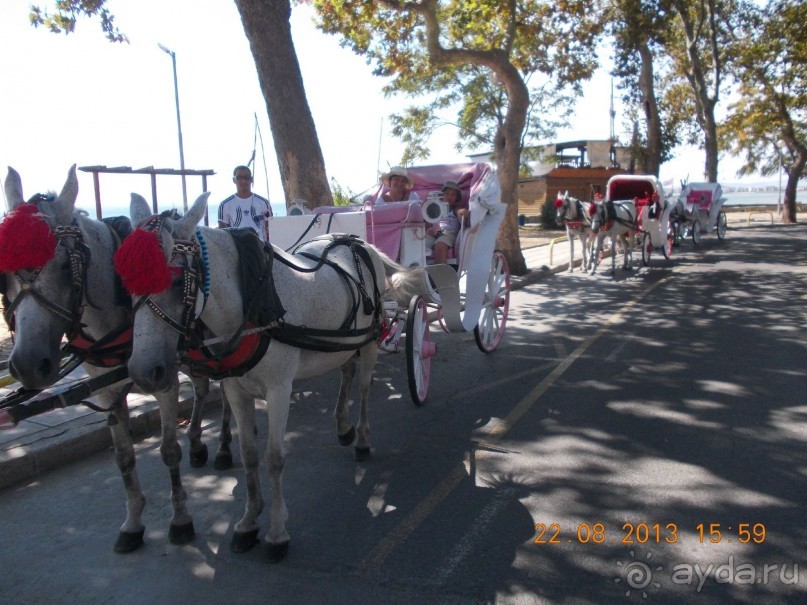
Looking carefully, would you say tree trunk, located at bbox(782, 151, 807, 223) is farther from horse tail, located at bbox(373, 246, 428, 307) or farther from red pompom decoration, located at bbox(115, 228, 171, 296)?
red pompom decoration, located at bbox(115, 228, 171, 296)

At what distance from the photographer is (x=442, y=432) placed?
540cm

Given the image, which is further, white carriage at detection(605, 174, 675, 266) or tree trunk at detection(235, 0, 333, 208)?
white carriage at detection(605, 174, 675, 266)

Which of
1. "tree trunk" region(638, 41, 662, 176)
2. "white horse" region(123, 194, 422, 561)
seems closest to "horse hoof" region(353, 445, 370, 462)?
"white horse" region(123, 194, 422, 561)

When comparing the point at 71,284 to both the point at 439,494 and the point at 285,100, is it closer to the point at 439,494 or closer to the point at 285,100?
the point at 439,494

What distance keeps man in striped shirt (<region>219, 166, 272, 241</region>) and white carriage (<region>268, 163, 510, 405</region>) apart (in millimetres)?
378

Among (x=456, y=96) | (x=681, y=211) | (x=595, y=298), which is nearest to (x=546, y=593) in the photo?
(x=595, y=298)

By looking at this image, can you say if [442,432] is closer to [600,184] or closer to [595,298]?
[595,298]

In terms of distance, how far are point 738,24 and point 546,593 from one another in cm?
3184

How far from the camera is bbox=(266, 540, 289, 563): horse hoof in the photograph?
3514 mm

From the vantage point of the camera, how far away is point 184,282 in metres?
3.01

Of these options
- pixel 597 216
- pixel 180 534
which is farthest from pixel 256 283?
pixel 597 216

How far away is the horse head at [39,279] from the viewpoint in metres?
2.82

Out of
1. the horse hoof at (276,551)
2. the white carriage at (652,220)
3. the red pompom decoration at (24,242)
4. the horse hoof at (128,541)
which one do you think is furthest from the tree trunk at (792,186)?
the red pompom decoration at (24,242)

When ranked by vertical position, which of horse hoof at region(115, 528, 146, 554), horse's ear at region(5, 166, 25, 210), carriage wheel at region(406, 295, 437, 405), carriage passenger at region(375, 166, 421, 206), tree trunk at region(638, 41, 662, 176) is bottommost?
horse hoof at region(115, 528, 146, 554)
